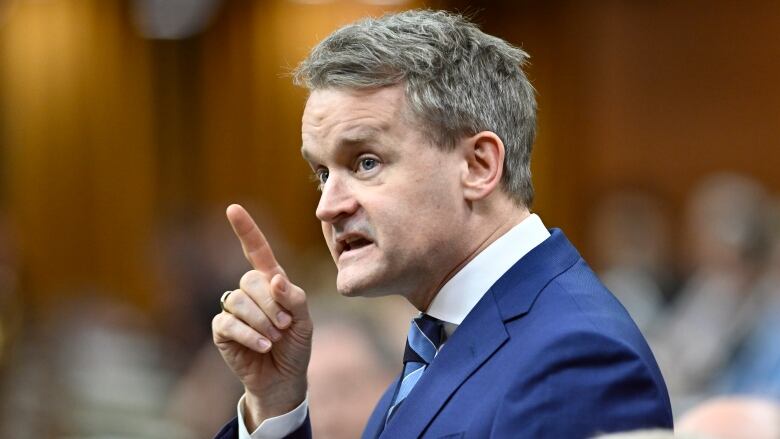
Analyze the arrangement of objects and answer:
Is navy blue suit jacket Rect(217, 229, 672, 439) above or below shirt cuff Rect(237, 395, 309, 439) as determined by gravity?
above

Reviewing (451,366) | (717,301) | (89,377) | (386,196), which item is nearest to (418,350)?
(451,366)

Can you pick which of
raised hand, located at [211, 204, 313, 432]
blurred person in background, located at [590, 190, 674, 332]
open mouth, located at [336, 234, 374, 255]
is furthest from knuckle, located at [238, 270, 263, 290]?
blurred person in background, located at [590, 190, 674, 332]

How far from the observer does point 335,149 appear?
1896 mm

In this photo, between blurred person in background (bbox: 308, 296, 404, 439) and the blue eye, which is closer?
the blue eye

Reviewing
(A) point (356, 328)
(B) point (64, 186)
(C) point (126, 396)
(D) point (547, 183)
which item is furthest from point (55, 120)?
(A) point (356, 328)

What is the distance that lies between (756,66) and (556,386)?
241 inches

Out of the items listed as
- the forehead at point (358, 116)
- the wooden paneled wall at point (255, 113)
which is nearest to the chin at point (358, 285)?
the forehead at point (358, 116)

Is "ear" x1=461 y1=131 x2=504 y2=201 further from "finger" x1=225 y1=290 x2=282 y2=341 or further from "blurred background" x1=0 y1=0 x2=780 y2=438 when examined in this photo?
"blurred background" x1=0 y1=0 x2=780 y2=438

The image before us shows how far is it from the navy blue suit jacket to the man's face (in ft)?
0.39

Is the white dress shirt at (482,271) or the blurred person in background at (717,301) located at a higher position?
the white dress shirt at (482,271)

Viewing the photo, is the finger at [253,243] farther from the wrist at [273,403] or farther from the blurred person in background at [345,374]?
the blurred person in background at [345,374]

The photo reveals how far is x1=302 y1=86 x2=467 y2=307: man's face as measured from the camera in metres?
1.86

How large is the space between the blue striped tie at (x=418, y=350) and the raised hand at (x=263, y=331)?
0.63 ft

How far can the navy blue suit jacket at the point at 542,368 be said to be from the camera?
1.59 meters
